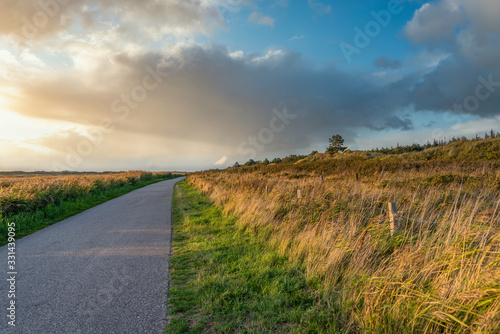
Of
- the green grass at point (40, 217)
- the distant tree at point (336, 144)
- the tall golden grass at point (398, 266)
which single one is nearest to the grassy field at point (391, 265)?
the tall golden grass at point (398, 266)

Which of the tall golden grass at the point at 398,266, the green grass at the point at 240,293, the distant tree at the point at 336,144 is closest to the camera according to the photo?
the tall golden grass at the point at 398,266

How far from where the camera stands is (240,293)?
396cm

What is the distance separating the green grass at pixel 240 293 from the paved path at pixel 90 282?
338 millimetres

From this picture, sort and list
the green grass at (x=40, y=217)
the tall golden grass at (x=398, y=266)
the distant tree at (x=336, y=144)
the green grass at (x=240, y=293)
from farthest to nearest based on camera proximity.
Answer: the distant tree at (x=336, y=144)
the green grass at (x=40, y=217)
the green grass at (x=240, y=293)
the tall golden grass at (x=398, y=266)

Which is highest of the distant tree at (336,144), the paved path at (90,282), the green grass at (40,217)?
the distant tree at (336,144)

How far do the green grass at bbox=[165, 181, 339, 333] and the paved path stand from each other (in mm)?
338

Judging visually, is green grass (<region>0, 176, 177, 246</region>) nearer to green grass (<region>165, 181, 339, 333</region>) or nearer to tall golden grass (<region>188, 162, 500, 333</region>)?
green grass (<region>165, 181, 339, 333</region>)

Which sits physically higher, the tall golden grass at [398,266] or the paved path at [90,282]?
the tall golden grass at [398,266]

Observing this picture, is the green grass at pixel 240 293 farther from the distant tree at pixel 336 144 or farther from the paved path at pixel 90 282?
the distant tree at pixel 336 144

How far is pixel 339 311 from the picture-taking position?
3.22 meters

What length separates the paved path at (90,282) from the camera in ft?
10.7

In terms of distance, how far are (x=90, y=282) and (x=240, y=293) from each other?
268cm

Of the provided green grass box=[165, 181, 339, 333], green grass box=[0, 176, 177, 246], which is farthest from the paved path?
green grass box=[0, 176, 177, 246]

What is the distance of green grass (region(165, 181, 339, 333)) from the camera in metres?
3.18
